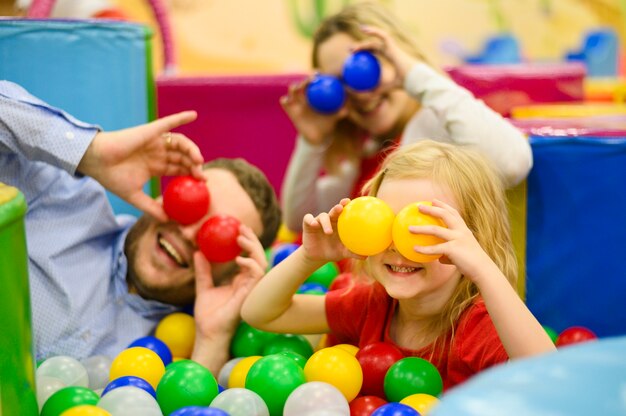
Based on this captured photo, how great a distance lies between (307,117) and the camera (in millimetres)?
2250

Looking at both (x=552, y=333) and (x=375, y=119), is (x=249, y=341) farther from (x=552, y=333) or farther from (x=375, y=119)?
(x=375, y=119)

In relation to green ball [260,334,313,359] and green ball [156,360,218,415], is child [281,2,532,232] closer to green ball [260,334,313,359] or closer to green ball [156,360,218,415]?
green ball [260,334,313,359]

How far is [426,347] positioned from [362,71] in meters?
0.80

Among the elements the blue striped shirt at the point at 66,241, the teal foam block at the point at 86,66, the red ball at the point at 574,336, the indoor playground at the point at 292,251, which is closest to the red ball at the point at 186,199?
the indoor playground at the point at 292,251

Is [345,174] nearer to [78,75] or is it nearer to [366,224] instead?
[78,75]

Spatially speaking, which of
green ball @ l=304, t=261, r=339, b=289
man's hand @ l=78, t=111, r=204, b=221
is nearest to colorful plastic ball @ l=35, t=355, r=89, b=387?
man's hand @ l=78, t=111, r=204, b=221

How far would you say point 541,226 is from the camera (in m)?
1.67

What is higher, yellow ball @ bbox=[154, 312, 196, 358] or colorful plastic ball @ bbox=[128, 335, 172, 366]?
colorful plastic ball @ bbox=[128, 335, 172, 366]

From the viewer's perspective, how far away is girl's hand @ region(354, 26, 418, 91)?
1.88 m

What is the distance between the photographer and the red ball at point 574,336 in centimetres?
154

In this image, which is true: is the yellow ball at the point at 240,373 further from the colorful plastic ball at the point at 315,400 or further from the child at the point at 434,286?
the colorful plastic ball at the point at 315,400

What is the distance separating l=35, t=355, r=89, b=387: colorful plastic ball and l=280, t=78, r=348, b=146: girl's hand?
3.17ft

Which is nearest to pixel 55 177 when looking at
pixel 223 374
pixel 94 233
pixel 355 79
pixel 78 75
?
pixel 94 233

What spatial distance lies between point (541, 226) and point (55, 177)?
3.24 ft
